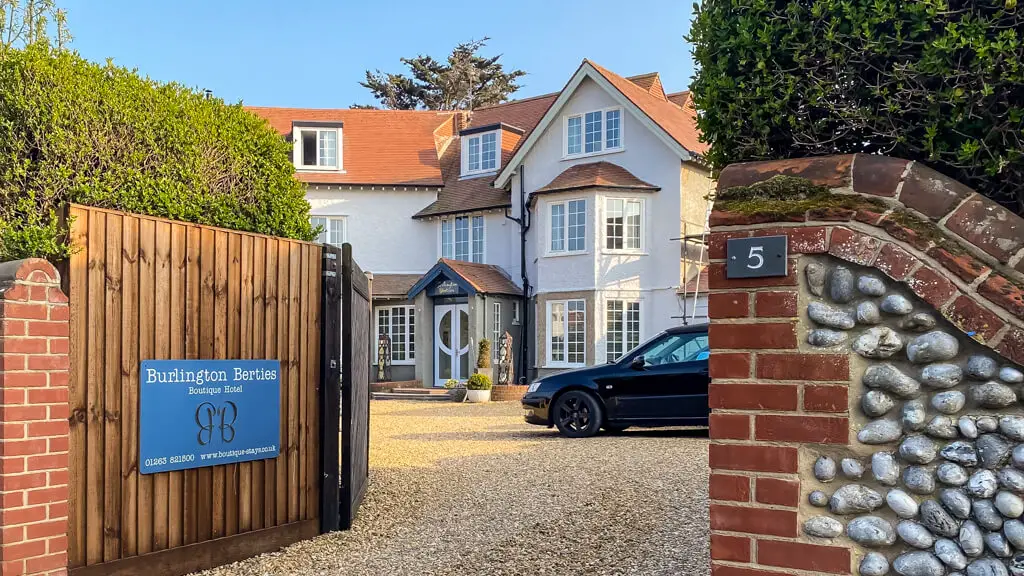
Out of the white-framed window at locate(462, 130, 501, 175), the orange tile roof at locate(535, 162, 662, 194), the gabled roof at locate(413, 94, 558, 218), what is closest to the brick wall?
the orange tile roof at locate(535, 162, 662, 194)

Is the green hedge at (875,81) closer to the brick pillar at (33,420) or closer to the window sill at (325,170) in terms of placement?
the brick pillar at (33,420)

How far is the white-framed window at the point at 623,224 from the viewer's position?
2278 centimetres

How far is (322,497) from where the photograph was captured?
657 centimetres

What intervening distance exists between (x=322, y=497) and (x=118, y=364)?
6.68 feet

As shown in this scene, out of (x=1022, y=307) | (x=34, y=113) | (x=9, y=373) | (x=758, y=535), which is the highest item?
(x=34, y=113)

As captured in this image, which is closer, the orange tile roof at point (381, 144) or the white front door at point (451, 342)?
the white front door at point (451, 342)

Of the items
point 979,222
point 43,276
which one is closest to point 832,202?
point 979,222

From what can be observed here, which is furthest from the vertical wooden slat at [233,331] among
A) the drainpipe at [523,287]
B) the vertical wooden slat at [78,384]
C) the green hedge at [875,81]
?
the drainpipe at [523,287]

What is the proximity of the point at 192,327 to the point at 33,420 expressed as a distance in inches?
46.7

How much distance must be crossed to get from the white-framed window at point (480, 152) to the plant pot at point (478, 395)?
845cm

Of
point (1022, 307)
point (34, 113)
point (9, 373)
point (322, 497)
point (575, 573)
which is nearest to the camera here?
point (1022, 307)

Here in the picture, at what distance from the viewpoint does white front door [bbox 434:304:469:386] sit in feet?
82.6

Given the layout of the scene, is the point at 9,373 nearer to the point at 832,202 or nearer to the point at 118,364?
the point at 118,364

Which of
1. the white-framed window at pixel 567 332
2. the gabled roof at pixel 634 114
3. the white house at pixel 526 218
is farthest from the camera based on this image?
the white-framed window at pixel 567 332
